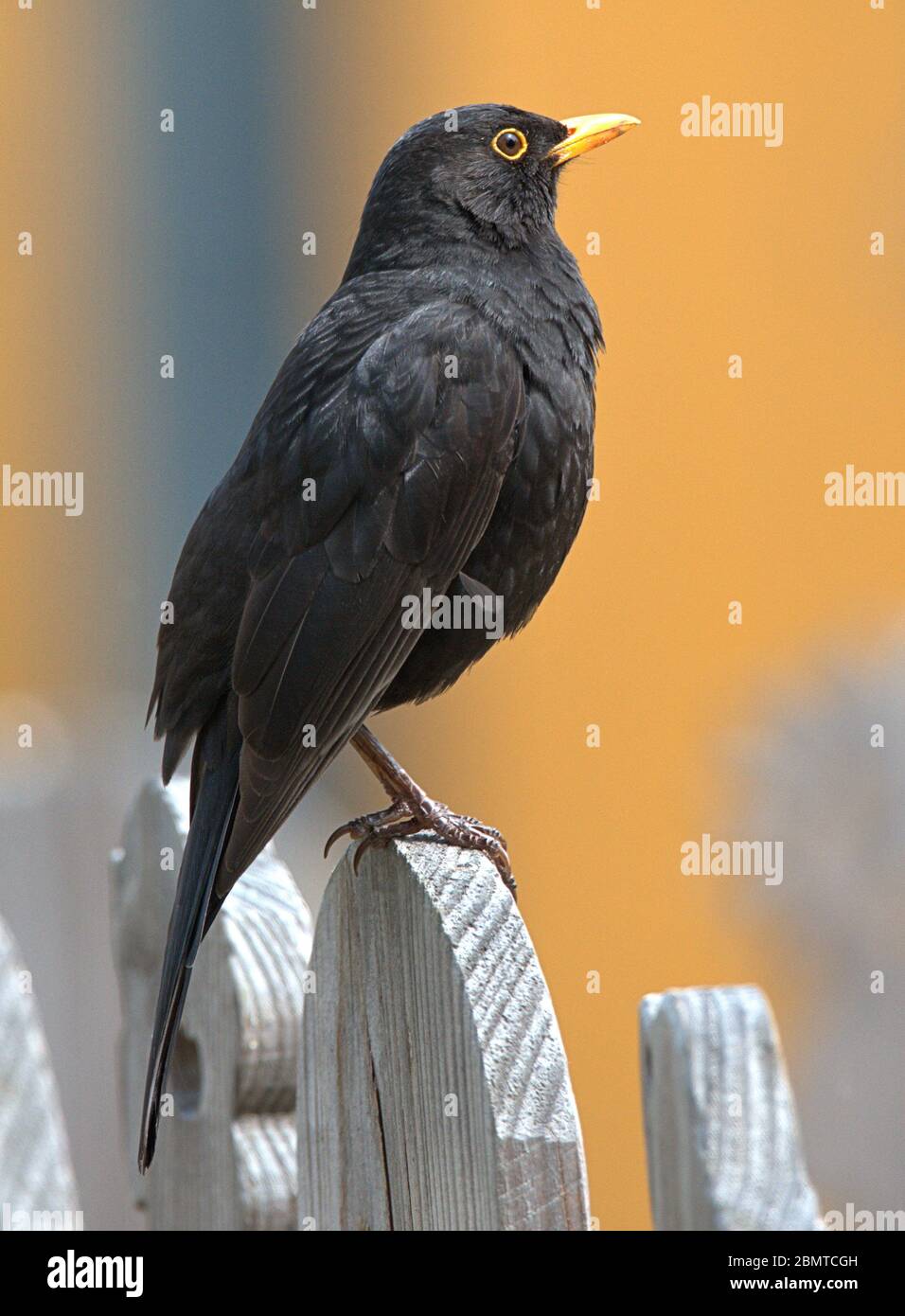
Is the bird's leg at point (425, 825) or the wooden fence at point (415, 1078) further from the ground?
the bird's leg at point (425, 825)

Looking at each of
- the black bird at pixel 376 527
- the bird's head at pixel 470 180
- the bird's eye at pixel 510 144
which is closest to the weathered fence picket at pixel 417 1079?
the black bird at pixel 376 527

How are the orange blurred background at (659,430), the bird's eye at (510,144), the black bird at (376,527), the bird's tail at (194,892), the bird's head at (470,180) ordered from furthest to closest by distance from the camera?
the orange blurred background at (659,430), the bird's eye at (510,144), the bird's head at (470,180), the black bird at (376,527), the bird's tail at (194,892)

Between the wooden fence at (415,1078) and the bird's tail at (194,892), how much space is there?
4.6 inches

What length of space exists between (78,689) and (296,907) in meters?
4.86

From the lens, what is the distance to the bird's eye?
137 inches

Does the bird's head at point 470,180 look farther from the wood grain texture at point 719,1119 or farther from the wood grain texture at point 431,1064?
the wood grain texture at point 719,1119

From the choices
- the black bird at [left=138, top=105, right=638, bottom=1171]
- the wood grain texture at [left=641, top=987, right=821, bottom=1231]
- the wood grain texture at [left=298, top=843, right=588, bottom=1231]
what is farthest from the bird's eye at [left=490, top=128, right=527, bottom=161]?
the wood grain texture at [left=641, top=987, right=821, bottom=1231]

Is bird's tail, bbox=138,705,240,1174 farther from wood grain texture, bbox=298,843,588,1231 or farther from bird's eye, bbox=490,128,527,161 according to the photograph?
bird's eye, bbox=490,128,527,161

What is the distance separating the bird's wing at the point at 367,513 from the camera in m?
2.83

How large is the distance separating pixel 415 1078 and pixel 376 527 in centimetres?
110

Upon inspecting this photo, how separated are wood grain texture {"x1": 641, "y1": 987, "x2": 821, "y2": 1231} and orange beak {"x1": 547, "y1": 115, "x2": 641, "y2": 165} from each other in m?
2.13

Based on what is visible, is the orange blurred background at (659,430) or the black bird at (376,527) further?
the orange blurred background at (659,430)
